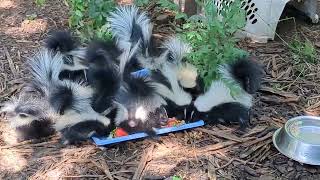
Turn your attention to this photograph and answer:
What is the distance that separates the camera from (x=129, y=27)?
3.16 m

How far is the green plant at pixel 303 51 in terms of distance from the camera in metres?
3.28

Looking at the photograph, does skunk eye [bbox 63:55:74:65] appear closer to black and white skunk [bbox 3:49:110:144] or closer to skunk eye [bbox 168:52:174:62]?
black and white skunk [bbox 3:49:110:144]

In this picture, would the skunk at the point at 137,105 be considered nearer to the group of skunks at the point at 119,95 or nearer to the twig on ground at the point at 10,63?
the group of skunks at the point at 119,95

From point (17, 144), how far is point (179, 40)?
1023 mm

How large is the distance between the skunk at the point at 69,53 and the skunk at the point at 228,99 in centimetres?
67

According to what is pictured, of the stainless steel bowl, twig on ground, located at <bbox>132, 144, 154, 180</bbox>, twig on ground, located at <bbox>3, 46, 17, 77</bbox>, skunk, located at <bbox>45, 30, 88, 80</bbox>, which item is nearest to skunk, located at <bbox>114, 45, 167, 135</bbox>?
twig on ground, located at <bbox>132, 144, 154, 180</bbox>

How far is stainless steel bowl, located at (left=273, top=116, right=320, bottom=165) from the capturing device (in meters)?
2.46

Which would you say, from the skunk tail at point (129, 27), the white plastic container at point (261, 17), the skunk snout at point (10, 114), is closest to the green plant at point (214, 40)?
the skunk tail at point (129, 27)

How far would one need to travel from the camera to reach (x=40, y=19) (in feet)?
12.7

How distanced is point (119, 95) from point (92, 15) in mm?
899

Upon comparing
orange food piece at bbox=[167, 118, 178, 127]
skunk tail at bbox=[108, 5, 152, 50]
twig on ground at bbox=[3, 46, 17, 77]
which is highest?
skunk tail at bbox=[108, 5, 152, 50]

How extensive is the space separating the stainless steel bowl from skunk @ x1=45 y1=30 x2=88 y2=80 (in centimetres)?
110

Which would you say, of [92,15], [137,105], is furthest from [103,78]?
[92,15]

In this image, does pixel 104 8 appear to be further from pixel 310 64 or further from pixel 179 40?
pixel 310 64
